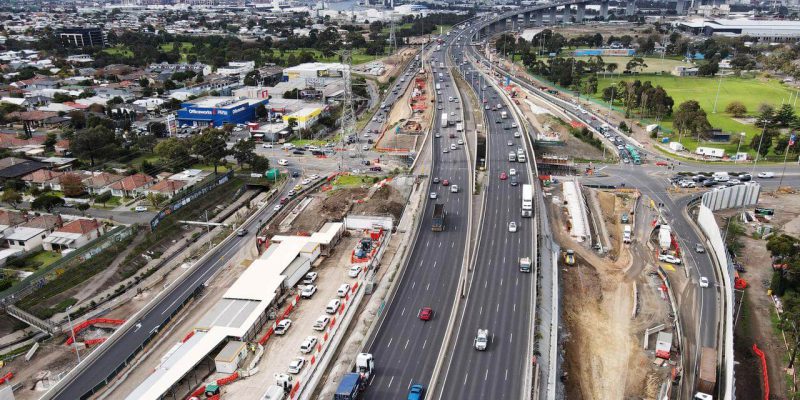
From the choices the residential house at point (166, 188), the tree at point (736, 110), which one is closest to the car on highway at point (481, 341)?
the residential house at point (166, 188)

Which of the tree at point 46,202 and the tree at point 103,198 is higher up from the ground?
the tree at point 46,202

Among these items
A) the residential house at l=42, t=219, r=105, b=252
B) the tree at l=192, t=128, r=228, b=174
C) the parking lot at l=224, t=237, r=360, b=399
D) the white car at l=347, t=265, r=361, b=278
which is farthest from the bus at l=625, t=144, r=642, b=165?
the residential house at l=42, t=219, r=105, b=252

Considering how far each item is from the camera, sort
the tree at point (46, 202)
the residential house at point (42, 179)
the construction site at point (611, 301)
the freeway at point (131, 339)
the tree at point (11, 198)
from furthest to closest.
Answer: the residential house at point (42, 179)
the tree at point (11, 198)
the tree at point (46, 202)
the construction site at point (611, 301)
the freeway at point (131, 339)

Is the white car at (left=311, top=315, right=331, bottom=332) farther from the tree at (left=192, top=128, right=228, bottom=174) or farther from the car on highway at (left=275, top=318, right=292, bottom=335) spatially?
the tree at (left=192, top=128, right=228, bottom=174)

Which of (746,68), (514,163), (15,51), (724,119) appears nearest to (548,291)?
(514,163)

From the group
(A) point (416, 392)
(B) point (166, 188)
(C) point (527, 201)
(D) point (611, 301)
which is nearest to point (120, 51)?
(B) point (166, 188)

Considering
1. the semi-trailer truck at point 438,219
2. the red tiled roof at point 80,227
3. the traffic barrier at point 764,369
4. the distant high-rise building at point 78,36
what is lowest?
the traffic barrier at point 764,369

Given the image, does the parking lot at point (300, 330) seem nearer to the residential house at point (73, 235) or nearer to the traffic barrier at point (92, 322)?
the traffic barrier at point (92, 322)
